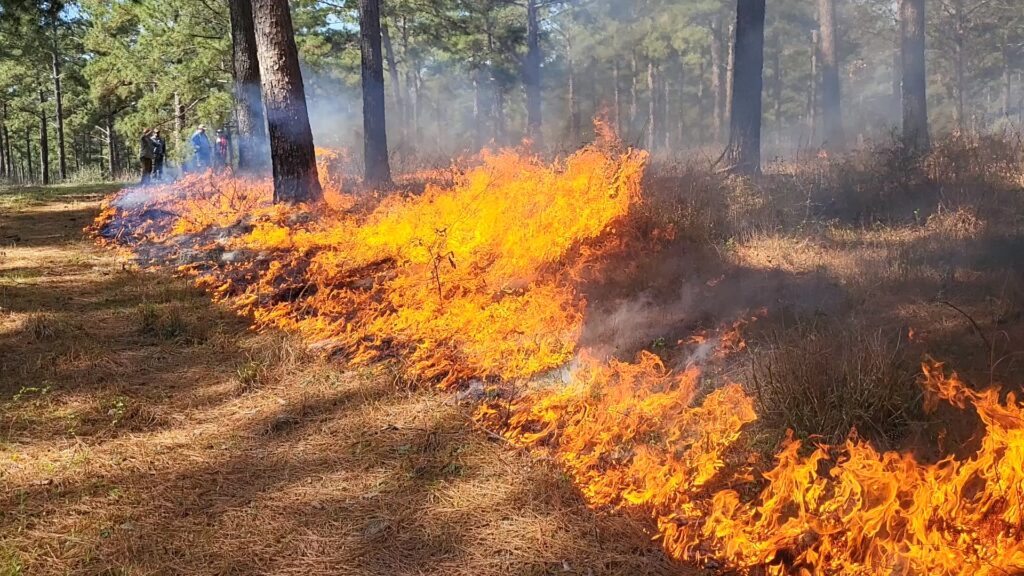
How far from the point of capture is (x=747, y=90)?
9602mm

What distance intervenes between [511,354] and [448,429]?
0.86 metres

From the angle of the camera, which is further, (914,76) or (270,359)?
(914,76)

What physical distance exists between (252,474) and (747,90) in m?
A: 9.14

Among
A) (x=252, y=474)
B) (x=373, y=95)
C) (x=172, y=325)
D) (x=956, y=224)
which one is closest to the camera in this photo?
(x=252, y=474)

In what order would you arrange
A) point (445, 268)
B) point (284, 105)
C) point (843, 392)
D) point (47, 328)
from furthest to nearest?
point (284, 105), point (445, 268), point (47, 328), point (843, 392)

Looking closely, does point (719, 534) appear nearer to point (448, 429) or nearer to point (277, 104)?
point (448, 429)

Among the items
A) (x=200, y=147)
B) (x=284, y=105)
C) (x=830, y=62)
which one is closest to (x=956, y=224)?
(x=284, y=105)

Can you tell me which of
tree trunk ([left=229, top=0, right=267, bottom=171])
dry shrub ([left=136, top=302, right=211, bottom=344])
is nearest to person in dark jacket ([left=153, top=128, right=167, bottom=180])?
tree trunk ([left=229, top=0, right=267, bottom=171])

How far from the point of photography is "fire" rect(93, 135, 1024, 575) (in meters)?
2.27

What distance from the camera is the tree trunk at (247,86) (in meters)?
10.3

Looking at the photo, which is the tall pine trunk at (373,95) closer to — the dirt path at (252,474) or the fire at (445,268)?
the fire at (445,268)

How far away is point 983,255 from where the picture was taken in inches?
187

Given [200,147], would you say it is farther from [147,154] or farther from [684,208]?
[684,208]

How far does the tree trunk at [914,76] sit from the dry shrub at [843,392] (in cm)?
722
